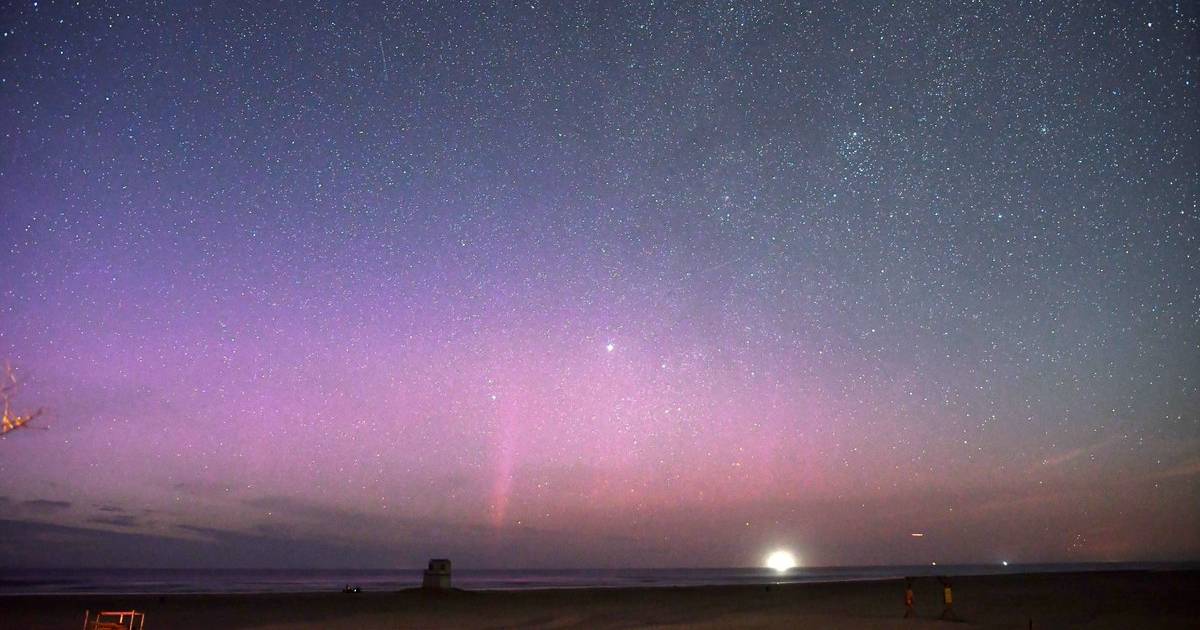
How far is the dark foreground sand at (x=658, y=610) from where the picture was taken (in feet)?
94.8

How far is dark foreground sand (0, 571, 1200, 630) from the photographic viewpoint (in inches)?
1138

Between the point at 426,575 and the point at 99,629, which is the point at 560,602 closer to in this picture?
the point at 426,575

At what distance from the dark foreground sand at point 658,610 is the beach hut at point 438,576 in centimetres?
117

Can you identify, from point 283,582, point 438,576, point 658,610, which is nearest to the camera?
point 658,610

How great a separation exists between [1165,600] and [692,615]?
961 inches

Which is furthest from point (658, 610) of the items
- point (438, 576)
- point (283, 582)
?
point (283, 582)

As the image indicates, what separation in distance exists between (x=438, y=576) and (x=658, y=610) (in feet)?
53.1

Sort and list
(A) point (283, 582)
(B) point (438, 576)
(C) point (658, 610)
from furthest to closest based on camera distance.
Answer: (A) point (283, 582) < (B) point (438, 576) < (C) point (658, 610)

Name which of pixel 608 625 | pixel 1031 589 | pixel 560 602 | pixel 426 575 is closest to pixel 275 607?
pixel 426 575

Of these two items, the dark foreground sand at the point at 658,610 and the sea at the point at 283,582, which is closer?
the dark foreground sand at the point at 658,610

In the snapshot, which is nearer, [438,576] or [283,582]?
[438,576]

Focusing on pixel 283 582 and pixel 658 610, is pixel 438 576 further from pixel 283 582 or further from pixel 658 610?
pixel 283 582

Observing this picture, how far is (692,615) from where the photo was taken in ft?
109

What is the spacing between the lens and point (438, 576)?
46.0 metres
